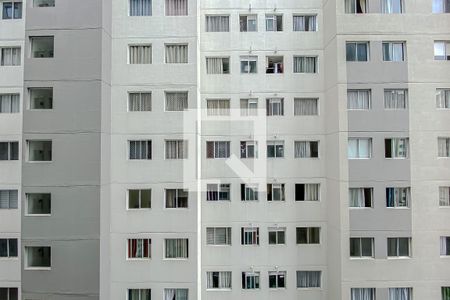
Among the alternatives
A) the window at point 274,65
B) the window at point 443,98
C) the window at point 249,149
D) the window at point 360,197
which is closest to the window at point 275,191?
the window at point 249,149

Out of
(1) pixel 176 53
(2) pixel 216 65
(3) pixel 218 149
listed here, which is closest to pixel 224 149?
(3) pixel 218 149

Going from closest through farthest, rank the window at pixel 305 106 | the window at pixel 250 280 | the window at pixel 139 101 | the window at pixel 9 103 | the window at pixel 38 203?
1. the window at pixel 38 203
2. the window at pixel 9 103
3. the window at pixel 139 101
4. the window at pixel 250 280
5. the window at pixel 305 106

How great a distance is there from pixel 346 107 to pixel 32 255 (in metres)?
9.18

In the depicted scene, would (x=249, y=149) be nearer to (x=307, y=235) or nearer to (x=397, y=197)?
(x=307, y=235)

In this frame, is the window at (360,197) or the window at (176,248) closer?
the window at (360,197)

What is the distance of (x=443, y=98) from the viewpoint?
33.0 ft

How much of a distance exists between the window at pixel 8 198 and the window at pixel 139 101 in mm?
3921

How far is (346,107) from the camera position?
32.5 feet

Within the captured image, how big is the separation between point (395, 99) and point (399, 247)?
3939 mm

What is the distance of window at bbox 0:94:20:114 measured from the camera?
10320mm

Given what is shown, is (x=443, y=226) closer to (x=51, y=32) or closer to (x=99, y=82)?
(x=99, y=82)

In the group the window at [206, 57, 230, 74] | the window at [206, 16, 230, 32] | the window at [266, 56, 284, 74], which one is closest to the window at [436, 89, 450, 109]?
the window at [266, 56, 284, 74]

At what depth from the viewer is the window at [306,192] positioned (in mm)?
10805

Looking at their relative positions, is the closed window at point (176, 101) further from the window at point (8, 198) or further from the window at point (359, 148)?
the window at point (8, 198)
